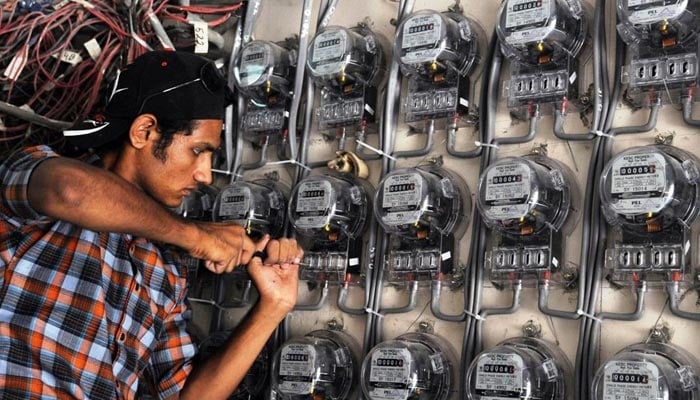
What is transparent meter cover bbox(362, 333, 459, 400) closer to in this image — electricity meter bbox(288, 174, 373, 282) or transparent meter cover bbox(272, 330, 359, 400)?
transparent meter cover bbox(272, 330, 359, 400)

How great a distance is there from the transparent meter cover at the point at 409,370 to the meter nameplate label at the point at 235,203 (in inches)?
18.7

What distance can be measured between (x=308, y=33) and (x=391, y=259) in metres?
0.61

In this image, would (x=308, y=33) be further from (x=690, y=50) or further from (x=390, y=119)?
(x=690, y=50)

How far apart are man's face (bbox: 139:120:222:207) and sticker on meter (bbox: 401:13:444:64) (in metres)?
0.44

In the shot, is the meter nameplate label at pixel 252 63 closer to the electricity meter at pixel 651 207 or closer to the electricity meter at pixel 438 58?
the electricity meter at pixel 438 58

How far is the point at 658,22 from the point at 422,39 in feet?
1.56

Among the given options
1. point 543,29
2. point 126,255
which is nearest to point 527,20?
point 543,29

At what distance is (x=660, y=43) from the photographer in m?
1.56

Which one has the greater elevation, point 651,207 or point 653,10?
point 653,10

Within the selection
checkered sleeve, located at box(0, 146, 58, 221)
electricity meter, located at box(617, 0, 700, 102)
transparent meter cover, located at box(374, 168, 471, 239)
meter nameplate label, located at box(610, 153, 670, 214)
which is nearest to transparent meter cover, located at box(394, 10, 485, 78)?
transparent meter cover, located at box(374, 168, 471, 239)

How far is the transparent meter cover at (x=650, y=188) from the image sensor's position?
1464 mm

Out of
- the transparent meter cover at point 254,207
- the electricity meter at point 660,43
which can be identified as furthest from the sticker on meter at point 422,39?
the transparent meter cover at point 254,207

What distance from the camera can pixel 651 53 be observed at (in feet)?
5.16

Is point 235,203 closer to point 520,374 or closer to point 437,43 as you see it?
point 437,43
